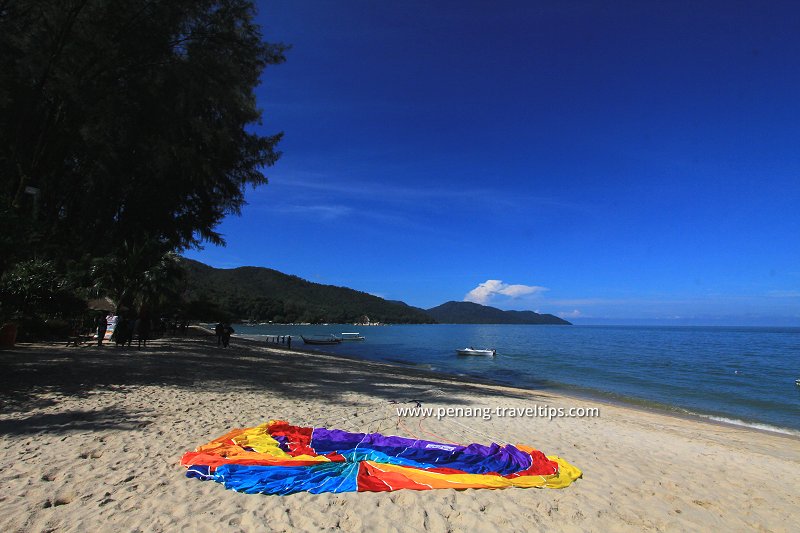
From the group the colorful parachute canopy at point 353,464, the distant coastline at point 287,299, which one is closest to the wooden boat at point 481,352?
the colorful parachute canopy at point 353,464

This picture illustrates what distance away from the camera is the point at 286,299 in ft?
467

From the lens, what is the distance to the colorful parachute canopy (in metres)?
4.61

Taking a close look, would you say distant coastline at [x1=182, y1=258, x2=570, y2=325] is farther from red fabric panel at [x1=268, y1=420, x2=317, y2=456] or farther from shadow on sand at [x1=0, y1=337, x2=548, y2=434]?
red fabric panel at [x1=268, y1=420, x2=317, y2=456]

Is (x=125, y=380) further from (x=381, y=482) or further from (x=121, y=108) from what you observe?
(x=121, y=108)

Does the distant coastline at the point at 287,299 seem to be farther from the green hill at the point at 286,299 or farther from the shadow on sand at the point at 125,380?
the shadow on sand at the point at 125,380

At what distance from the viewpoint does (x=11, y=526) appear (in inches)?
133

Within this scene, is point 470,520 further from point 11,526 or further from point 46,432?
point 46,432

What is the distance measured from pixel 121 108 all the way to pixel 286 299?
133 metres

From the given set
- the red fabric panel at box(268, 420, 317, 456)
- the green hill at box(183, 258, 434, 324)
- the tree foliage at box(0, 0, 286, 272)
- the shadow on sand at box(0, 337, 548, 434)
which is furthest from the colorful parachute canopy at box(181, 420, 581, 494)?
the green hill at box(183, 258, 434, 324)

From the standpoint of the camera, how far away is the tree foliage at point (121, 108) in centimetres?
1260

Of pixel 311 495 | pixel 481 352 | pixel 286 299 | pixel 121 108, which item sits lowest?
pixel 481 352

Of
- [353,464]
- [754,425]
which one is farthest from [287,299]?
[353,464]

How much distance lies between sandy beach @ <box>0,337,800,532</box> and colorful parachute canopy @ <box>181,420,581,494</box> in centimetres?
18

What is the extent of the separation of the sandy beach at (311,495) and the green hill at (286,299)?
8693 cm
